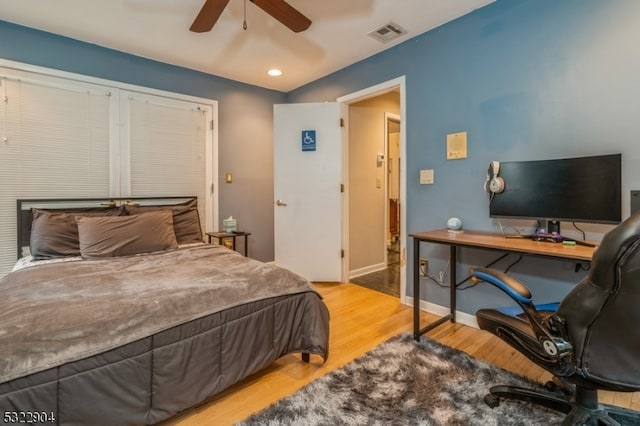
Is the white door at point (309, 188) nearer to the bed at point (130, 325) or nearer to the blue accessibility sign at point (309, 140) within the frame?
the blue accessibility sign at point (309, 140)

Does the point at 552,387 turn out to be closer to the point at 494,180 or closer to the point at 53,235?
the point at 494,180

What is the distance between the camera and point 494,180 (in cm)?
219

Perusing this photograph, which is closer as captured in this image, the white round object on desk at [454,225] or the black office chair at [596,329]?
the black office chair at [596,329]

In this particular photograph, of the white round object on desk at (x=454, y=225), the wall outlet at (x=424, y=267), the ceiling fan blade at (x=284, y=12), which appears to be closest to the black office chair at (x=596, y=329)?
the white round object on desk at (x=454, y=225)

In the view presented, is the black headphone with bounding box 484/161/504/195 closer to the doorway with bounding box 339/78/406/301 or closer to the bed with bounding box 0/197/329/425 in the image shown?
the bed with bounding box 0/197/329/425

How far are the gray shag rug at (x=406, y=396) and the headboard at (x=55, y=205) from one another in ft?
8.44

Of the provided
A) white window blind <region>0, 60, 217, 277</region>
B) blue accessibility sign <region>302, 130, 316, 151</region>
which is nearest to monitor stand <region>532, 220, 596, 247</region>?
blue accessibility sign <region>302, 130, 316, 151</region>

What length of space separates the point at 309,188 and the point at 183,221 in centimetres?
145

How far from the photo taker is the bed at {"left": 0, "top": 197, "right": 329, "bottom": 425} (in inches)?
45.8

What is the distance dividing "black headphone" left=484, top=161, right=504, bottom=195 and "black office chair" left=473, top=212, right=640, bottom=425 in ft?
3.69

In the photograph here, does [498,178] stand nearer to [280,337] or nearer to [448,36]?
[448,36]

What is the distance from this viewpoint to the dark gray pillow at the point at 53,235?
92.6 inches

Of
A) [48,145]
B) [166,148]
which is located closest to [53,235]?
[48,145]

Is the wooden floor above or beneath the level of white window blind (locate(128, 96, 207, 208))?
beneath
